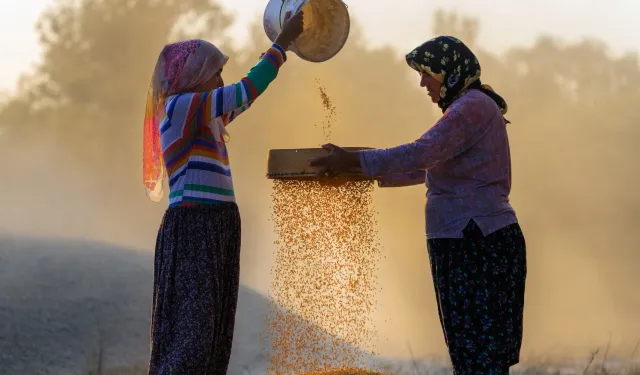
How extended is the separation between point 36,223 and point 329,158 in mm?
8575

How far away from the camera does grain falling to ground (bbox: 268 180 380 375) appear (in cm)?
430

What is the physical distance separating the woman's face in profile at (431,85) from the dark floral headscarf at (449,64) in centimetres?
2

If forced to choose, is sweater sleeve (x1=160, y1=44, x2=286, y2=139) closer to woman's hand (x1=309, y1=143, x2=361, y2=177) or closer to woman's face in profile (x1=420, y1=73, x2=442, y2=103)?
woman's hand (x1=309, y1=143, x2=361, y2=177)

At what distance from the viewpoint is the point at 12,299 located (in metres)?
6.37

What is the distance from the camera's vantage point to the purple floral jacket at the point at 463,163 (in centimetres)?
321

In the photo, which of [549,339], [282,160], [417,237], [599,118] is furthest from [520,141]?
[282,160]

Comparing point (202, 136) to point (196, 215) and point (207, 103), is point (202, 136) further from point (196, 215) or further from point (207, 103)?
point (196, 215)

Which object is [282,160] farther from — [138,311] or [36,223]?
[36,223]

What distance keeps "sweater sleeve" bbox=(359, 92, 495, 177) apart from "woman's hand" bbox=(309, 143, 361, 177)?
0.49ft

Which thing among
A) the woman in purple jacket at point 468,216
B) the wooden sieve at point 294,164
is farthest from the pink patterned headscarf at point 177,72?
the woman in purple jacket at point 468,216

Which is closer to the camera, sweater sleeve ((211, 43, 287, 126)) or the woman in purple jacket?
the woman in purple jacket

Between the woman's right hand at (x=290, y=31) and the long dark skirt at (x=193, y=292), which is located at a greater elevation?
the woman's right hand at (x=290, y=31)

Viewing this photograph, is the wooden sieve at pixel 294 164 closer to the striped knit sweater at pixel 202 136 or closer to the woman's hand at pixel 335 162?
the woman's hand at pixel 335 162

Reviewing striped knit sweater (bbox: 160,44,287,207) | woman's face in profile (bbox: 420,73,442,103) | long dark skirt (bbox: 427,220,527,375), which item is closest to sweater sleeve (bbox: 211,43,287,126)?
striped knit sweater (bbox: 160,44,287,207)
